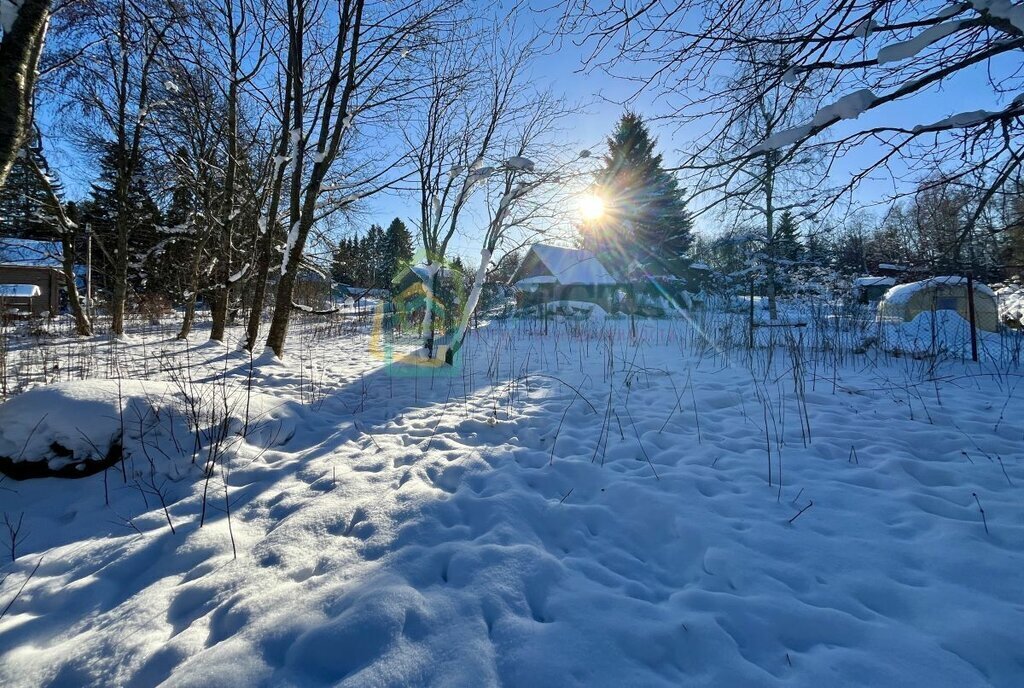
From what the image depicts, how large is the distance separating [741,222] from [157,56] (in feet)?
33.3

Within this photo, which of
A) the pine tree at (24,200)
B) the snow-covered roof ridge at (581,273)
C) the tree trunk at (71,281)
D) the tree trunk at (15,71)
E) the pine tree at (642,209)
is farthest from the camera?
the snow-covered roof ridge at (581,273)

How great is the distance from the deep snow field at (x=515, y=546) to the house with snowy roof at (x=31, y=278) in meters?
20.4

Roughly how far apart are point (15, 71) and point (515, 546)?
3.80 meters

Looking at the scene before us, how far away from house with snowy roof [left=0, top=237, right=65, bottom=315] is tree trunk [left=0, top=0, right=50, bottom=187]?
20.1m

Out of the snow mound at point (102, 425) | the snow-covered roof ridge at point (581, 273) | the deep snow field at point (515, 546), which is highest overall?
the snow-covered roof ridge at point (581, 273)

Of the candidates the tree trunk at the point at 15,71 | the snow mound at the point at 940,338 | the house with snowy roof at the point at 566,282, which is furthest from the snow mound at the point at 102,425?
the house with snowy roof at the point at 566,282

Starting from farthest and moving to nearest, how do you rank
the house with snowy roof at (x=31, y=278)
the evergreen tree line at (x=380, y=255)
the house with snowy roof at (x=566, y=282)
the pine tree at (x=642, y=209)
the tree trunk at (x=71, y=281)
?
the evergreen tree line at (x=380, y=255)
the house with snowy roof at (x=566, y=282)
the house with snowy roof at (x=31, y=278)
the tree trunk at (x=71, y=281)
the pine tree at (x=642, y=209)

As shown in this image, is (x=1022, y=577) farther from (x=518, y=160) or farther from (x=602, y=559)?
(x=518, y=160)

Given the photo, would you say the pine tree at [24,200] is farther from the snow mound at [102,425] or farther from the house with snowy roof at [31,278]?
the snow mound at [102,425]

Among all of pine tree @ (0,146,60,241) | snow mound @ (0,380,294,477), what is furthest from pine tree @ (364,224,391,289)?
snow mound @ (0,380,294,477)

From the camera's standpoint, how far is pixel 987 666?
1280mm

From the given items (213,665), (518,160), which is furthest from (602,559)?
(518,160)

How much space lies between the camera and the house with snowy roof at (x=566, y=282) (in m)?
22.4

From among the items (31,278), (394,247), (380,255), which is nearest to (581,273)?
(31,278)
